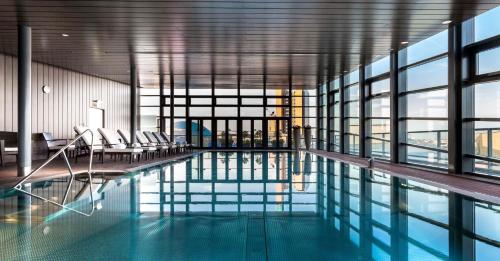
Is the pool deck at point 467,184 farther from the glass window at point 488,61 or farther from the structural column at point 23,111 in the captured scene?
the structural column at point 23,111

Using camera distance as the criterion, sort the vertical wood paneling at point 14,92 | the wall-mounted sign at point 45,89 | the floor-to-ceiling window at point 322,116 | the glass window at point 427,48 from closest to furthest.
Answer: the glass window at point 427,48 < the vertical wood paneling at point 14,92 < the wall-mounted sign at point 45,89 < the floor-to-ceiling window at point 322,116

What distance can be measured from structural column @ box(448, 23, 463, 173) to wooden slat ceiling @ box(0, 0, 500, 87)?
41 cm

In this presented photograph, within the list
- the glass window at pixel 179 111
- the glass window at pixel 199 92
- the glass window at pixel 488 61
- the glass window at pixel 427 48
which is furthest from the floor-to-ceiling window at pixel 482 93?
the glass window at pixel 179 111

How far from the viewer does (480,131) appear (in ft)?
25.8

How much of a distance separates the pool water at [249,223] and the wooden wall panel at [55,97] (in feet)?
18.7

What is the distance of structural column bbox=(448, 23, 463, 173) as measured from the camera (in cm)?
798

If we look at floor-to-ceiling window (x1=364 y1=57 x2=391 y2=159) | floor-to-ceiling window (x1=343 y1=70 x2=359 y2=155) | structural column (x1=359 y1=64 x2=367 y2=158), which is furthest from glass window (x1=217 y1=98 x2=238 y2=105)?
floor-to-ceiling window (x1=364 y1=57 x2=391 y2=159)

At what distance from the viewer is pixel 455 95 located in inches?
318

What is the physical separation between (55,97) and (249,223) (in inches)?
458

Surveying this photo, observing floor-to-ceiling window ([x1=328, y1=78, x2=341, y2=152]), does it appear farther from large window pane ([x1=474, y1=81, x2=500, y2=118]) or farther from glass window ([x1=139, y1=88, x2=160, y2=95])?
large window pane ([x1=474, y1=81, x2=500, y2=118])

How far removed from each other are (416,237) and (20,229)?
3715 millimetres

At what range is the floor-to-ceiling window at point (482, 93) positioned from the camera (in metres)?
7.38

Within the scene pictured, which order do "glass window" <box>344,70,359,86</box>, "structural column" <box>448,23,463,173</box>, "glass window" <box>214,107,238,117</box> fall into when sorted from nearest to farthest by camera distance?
"structural column" <box>448,23,463,173</box> < "glass window" <box>344,70,359,86</box> < "glass window" <box>214,107,238,117</box>

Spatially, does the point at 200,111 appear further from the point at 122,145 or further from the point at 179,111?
the point at 122,145
